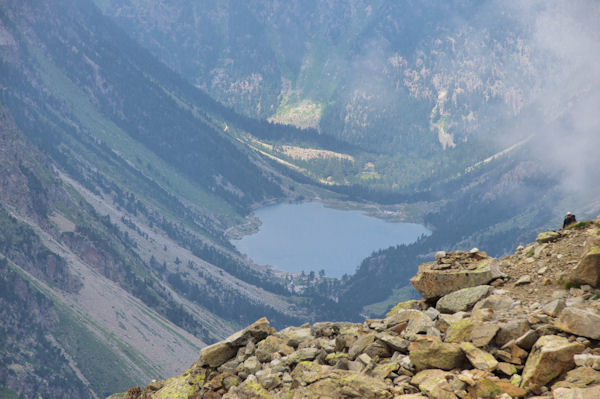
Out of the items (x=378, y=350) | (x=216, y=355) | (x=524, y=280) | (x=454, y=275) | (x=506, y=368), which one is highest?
(x=454, y=275)

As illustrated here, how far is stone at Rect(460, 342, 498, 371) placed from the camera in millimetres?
23281

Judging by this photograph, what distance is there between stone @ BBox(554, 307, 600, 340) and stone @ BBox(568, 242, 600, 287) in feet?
12.2

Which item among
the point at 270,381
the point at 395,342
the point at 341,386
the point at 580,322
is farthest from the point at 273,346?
the point at 580,322

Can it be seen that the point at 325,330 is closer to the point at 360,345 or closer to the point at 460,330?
the point at 360,345

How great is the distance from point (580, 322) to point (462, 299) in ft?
24.1

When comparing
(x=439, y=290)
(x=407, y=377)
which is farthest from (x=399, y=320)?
(x=407, y=377)

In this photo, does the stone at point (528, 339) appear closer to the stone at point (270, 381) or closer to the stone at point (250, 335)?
the stone at point (270, 381)

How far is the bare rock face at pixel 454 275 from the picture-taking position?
102ft

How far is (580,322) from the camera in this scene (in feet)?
74.4

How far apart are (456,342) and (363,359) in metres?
3.78

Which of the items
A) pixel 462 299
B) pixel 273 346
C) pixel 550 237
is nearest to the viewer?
pixel 462 299

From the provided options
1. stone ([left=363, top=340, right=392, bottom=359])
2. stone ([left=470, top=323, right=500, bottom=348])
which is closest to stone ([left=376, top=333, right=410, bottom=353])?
stone ([left=363, top=340, right=392, bottom=359])

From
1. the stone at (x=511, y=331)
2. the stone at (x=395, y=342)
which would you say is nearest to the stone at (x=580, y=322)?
the stone at (x=511, y=331)

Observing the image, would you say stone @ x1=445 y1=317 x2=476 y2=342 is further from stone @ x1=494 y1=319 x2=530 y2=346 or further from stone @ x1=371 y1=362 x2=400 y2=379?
stone @ x1=371 y1=362 x2=400 y2=379
